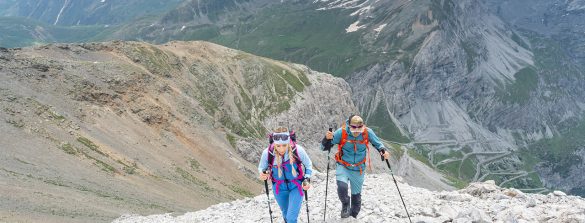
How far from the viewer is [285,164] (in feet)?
57.3

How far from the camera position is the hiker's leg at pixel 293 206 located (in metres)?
17.3

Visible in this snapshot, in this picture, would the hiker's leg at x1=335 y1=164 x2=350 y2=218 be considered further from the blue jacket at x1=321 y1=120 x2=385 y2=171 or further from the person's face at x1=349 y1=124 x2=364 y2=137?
the person's face at x1=349 y1=124 x2=364 y2=137

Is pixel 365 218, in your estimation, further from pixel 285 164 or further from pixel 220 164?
pixel 220 164

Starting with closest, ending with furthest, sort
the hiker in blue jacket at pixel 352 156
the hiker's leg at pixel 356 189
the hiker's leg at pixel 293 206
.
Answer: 1. the hiker's leg at pixel 293 206
2. the hiker in blue jacket at pixel 352 156
3. the hiker's leg at pixel 356 189

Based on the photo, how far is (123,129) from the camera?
7406 cm

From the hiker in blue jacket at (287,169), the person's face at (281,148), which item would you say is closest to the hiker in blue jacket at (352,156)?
the hiker in blue jacket at (287,169)

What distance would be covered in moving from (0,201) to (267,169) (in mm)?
25311

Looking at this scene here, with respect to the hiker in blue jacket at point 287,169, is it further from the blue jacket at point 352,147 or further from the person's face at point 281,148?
the blue jacket at point 352,147

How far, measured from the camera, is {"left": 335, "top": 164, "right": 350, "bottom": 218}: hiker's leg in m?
19.1

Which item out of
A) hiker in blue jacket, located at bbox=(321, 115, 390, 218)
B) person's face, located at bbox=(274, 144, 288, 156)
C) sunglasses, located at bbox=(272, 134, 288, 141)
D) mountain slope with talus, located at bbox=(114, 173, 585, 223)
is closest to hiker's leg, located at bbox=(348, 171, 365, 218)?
hiker in blue jacket, located at bbox=(321, 115, 390, 218)

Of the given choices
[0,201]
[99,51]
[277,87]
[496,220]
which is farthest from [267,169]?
[277,87]

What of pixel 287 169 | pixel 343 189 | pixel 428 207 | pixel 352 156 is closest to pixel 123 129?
pixel 343 189

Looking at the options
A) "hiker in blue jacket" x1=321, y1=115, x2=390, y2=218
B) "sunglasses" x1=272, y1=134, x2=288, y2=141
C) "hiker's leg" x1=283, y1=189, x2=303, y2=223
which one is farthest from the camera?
"hiker in blue jacket" x1=321, y1=115, x2=390, y2=218

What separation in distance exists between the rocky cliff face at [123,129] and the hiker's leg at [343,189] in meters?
22.4
